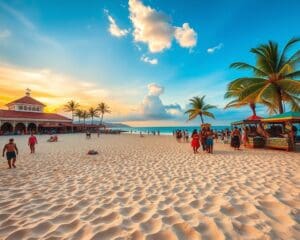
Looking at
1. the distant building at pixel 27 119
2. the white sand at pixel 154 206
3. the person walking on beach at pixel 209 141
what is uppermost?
the distant building at pixel 27 119

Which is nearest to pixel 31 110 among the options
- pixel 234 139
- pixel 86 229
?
pixel 234 139

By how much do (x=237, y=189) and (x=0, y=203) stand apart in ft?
17.8

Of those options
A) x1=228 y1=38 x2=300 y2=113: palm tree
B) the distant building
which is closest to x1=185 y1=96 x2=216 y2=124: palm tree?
x1=228 y1=38 x2=300 y2=113: palm tree

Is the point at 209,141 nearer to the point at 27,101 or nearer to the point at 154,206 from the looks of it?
the point at 154,206

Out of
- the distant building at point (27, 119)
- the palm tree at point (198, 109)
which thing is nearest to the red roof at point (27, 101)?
the distant building at point (27, 119)

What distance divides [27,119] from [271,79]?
42.9m

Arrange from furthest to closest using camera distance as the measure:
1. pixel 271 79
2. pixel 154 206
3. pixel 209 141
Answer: pixel 271 79, pixel 209 141, pixel 154 206

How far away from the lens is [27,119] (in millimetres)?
37438

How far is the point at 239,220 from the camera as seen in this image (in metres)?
2.89

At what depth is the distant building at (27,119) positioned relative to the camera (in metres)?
35.9

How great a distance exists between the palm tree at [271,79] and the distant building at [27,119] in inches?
1586

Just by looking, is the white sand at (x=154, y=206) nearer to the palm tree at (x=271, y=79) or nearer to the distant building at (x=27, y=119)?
the palm tree at (x=271, y=79)

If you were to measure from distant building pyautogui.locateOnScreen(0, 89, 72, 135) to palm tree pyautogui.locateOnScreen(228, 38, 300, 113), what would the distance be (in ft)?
132

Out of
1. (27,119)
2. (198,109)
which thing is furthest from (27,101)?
(198,109)
